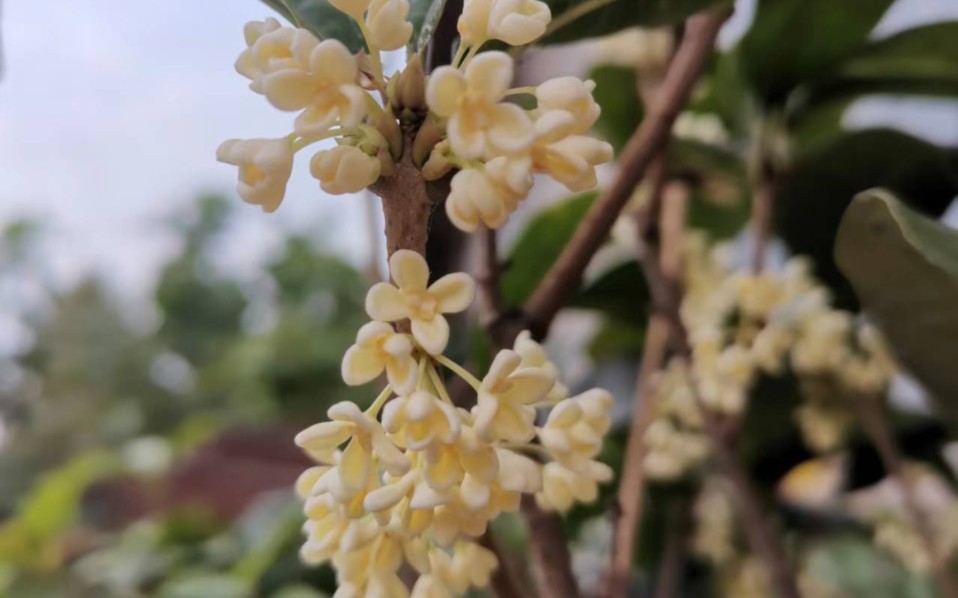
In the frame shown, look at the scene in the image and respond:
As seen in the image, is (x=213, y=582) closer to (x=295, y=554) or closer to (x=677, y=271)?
(x=295, y=554)

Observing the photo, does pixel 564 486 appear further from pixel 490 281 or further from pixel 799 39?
pixel 799 39

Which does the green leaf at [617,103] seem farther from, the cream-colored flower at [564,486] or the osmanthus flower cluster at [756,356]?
the cream-colored flower at [564,486]

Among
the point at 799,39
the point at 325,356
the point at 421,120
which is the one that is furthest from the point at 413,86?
the point at 325,356

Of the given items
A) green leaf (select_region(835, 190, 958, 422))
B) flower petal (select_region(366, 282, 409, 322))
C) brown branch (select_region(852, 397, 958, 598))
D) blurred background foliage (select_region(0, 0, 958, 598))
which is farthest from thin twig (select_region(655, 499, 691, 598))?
flower petal (select_region(366, 282, 409, 322))

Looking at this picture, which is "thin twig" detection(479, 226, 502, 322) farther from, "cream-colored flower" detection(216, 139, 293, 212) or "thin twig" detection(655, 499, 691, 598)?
"thin twig" detection(655, 499, 691, 598)

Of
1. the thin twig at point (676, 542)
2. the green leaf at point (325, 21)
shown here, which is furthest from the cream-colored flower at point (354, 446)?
the thin twig at point (676, 542)

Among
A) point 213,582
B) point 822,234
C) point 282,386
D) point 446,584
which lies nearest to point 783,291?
point 822,234
